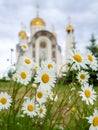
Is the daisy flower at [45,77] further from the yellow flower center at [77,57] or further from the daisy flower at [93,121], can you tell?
the daisy flower at [93,121]

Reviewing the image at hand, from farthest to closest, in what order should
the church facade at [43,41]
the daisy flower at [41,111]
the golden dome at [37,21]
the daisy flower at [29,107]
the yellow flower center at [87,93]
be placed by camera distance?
the golden dome at [37,21] < the church facade at [43,41] < the daisy flower at [41,111] < the daisy flower at [29,107] < the yellow flower center at [87,93]

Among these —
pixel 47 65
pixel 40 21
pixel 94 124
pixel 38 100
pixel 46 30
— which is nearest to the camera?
pixel 94 124

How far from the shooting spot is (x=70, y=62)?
147cm

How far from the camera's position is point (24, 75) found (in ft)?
5.32

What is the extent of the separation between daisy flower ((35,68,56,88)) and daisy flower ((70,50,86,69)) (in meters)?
0.11

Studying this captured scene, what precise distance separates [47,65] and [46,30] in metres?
39.1

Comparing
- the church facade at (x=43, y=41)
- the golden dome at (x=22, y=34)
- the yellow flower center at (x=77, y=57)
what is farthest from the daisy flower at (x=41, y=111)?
the golden dome at (x=22, y=34)

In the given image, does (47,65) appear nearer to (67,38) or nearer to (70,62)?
(70,62)

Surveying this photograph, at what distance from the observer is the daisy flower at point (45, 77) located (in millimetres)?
1433

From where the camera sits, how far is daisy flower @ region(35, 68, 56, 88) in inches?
56.4

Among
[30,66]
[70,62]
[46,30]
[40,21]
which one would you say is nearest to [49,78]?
[70,62]

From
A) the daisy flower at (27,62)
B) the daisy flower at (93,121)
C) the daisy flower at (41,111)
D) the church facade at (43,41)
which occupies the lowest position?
the daisy flower at (93,121)

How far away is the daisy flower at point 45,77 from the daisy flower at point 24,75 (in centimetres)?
16

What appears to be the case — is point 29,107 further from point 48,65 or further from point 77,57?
point 77,57
